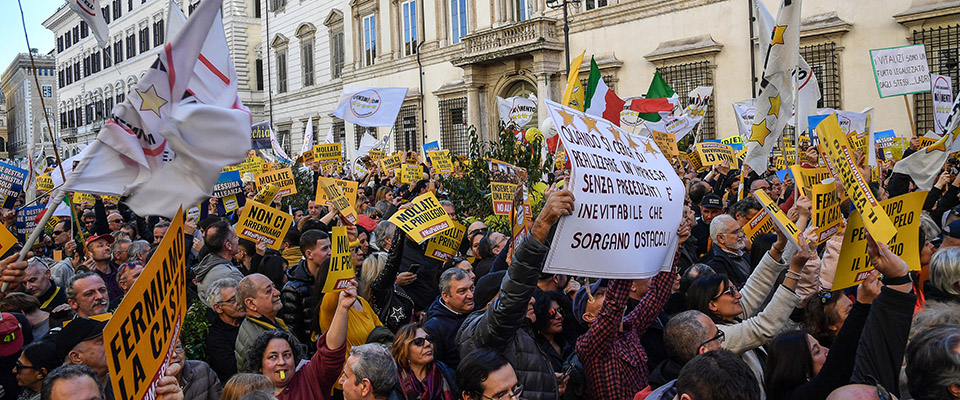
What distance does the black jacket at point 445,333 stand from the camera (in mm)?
4875

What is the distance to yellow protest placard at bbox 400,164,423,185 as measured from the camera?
1522cm

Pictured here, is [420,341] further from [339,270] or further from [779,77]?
[779,77]

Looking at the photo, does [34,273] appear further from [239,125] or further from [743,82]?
[743,82]

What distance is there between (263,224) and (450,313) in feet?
10.6

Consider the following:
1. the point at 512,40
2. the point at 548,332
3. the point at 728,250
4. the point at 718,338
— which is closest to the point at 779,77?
the point at 728,250

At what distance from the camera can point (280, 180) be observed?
12445 mm

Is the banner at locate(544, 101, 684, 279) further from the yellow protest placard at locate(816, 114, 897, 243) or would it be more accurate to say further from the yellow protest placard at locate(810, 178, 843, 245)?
the yellow protest placard at locate(810, 178, 843, 245)

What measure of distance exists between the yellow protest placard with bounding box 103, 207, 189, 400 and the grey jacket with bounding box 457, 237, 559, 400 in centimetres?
139

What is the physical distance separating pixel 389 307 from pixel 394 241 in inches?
25.6

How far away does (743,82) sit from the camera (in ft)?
64.7

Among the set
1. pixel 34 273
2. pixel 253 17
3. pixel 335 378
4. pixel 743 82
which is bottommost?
pixel 335 378

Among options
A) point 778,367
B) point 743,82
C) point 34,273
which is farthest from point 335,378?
point 743,82

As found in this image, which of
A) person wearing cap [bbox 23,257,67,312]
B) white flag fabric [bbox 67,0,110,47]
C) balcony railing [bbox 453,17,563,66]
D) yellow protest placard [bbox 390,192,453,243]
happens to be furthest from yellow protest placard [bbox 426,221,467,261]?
balcony railing [bbox 453,17,563,66]

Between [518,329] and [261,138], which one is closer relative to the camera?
[518,329]
